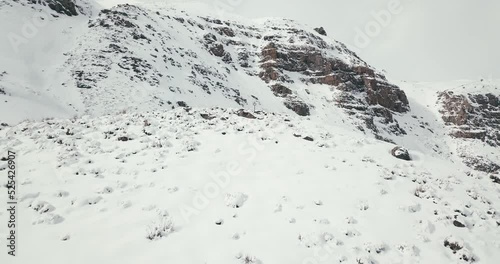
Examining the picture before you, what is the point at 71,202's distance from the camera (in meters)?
7.61

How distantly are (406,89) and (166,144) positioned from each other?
10334 centimetres

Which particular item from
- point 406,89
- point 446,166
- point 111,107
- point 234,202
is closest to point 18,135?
point 234,202

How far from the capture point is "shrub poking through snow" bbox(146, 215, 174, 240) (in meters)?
6.41

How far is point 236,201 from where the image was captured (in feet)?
26.7

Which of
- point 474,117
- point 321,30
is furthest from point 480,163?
point 321,30

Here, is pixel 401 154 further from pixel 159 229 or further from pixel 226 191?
pixel 159 229

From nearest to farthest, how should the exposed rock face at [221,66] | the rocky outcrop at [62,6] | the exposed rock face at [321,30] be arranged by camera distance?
the exposed rock face at [221,66], the rocky outcrop at [62,6], the exposed rock face at [321,30]

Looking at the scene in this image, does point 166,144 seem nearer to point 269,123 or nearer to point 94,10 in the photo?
point 269,123

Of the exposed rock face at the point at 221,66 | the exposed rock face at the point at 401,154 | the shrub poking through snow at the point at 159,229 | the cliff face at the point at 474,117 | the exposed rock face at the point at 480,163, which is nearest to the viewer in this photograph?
the shrub poking through snow at the point at 159,229

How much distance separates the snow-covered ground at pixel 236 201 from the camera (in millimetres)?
6246

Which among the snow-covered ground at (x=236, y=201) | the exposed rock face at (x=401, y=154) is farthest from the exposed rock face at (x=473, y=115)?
the snow-covered ground at (x=236, y=201)

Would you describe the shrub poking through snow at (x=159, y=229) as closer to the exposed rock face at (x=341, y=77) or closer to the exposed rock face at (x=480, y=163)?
the exposed rock face at (x=341, y=77)

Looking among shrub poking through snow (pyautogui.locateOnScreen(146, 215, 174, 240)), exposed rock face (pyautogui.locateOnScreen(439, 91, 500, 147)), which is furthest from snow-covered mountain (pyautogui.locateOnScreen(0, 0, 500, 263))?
exposed rock face (pyautogui.locateOnScreen(439, 91, 500, 147))

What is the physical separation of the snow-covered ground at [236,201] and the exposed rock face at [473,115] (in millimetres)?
77023
